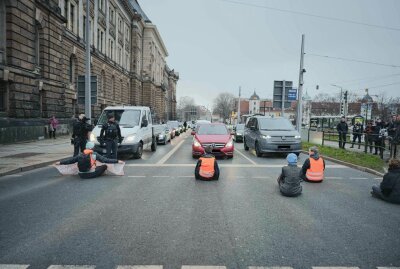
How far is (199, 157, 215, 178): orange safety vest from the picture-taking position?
8.96 m

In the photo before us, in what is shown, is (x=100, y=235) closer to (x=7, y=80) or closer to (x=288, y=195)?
(x=288, y=195)

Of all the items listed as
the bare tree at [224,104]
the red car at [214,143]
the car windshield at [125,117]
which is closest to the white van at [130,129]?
the car windshield at [125,117]

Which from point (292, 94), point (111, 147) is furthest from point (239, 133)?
point (111, 147)

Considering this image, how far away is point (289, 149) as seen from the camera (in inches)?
596

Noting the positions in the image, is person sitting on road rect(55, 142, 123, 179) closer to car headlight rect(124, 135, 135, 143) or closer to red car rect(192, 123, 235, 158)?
car headlight rect(124, 135, 135, 143)

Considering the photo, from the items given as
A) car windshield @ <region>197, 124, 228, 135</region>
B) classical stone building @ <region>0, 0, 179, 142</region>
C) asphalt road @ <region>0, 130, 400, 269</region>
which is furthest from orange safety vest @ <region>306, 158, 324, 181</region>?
classical stone building @ <region>0, 0, 179, 142</region>

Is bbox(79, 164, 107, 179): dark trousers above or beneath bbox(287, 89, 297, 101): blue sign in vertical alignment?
beneath

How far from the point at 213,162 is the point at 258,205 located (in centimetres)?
282

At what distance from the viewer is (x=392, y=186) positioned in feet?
22.8

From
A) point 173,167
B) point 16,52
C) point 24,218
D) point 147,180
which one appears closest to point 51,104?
point 16,52

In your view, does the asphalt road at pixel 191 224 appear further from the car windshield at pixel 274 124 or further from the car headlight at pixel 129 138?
the car windshield at pixel 274 124

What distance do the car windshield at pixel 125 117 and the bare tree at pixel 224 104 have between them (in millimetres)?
114609

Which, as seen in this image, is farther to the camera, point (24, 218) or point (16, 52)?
point (16, 52)

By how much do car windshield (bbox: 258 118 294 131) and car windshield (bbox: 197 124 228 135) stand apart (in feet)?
6.34
